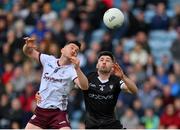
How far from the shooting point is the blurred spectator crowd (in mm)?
20891

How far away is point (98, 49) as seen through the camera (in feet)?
73.4

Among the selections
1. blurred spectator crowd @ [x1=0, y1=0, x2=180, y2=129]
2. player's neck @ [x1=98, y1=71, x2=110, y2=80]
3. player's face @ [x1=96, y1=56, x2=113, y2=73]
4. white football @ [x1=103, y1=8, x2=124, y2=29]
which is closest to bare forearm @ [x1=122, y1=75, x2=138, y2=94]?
player's face @ [x1=96, y1=56, x2=113, y2=73]

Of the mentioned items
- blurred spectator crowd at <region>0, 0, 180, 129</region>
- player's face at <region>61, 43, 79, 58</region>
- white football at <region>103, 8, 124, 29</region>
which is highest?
white football at <region>103, 8, 124, 29</region>

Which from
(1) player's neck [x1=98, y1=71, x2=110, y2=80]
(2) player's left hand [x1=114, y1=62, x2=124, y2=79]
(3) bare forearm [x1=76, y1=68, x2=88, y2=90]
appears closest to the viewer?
(3) bare forearm [x1=76, y1=68, x2=88, y2=90]

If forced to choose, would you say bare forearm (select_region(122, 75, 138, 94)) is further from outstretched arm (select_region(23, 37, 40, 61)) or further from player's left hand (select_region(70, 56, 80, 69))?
outstretched arm (select_region(23, 37, 40, 61))

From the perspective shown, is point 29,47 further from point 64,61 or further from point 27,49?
point 64,61

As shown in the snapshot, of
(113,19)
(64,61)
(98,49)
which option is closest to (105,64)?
(64,61)

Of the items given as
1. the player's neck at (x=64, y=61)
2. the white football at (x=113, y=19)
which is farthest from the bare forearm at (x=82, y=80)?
the white football at (x=113, y=19)

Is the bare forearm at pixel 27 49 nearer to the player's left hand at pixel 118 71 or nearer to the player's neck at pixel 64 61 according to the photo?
the player's neck at pixel 64 61

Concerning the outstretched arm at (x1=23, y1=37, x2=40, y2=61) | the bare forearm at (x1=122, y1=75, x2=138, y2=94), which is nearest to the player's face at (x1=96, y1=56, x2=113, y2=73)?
the bare forearm at (x1=122, y1=75, x2=138, y2=94)

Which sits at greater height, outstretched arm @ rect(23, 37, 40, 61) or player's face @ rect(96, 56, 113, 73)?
outstretched arm @ rect(23, 37, 40, 61)

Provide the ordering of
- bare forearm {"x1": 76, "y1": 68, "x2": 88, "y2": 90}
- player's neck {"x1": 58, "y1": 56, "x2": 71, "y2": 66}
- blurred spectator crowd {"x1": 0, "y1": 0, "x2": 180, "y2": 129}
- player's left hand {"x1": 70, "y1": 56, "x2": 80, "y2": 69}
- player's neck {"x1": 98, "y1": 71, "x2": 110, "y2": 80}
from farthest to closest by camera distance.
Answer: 1. blurred spectator crowd {"x1": 0, "y1": 0, "x2": 180, "y2": 129}
2. player's neck {"x1": 58, "y1": 56, "x2": 71, "y2": 66}
3. player's neck {"x1": 98, "y1": 71, "x2": 110, "y2": 80}
4. bare forearm {"x1": 76, "y1": 68, "x2": 88, "y2": 90}
5. player's left hand {"x1": 70, "y1": 56, "x2": 80, "y2": 69}

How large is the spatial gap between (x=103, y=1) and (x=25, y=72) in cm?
385

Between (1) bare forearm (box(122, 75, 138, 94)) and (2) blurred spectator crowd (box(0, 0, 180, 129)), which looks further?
(2) blurred spectator crowd (box(0, 0, 180, 129))
